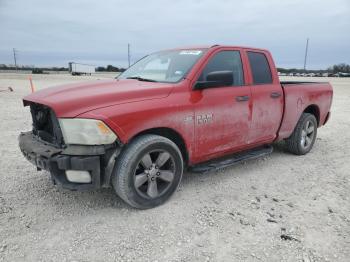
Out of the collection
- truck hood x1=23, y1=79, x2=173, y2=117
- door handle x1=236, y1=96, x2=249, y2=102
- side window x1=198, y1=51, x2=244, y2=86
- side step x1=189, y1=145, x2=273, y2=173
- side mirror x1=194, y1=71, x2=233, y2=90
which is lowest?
side step x1=189, y1=145, x2=273, y2=173

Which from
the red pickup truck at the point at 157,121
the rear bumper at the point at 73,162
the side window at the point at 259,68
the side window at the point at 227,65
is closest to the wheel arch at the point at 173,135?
the red pickup truck at the point at 157,121

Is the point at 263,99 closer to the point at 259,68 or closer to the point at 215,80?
the point at 259,68

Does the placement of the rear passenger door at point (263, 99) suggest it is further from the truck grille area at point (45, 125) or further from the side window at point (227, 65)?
the truck grille area at point (45, 125)

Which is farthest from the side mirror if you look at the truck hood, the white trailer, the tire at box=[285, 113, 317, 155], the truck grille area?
the white trailer

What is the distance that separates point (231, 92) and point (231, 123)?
419mm

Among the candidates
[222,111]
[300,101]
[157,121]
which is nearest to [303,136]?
[300,101]

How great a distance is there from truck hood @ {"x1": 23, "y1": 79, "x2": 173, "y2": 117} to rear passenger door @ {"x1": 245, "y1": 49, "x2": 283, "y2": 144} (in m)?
1.60

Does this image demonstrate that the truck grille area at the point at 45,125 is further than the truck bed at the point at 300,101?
No

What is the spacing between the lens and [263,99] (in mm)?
4801

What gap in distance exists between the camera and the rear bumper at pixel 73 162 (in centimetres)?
314

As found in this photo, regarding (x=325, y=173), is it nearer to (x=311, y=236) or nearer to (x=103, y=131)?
(x=311, y=236)

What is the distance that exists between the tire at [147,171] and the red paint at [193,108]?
171 mm

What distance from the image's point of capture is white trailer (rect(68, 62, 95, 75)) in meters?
67.3

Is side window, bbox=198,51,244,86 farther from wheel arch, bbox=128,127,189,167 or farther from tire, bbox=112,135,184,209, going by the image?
tire, bbox=112,135,184,209
